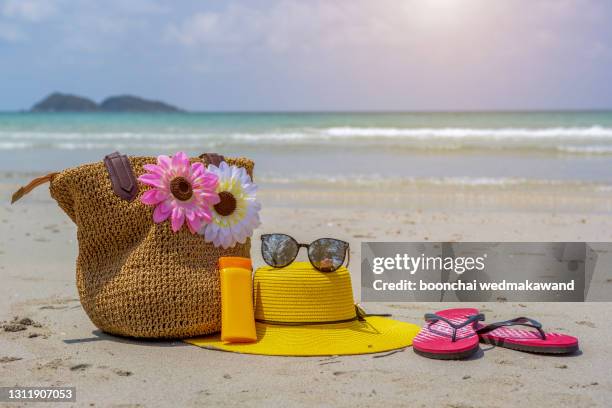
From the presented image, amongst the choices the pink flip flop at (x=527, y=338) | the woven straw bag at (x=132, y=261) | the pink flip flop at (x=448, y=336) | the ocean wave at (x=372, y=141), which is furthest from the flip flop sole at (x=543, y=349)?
the ocean wave at (x=372, y=141)

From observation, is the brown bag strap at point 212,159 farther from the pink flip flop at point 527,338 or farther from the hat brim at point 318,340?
the pink flip flop at point 527,338

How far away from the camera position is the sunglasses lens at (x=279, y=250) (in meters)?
3.63

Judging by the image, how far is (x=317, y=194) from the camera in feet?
32.7

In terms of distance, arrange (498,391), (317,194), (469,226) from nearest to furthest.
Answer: (498,391)
(469,226)
(317,194)

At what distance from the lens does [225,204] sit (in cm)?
375

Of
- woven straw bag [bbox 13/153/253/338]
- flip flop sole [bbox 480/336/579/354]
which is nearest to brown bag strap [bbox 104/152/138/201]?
woven straw bag [bbox 13/153/253/338]

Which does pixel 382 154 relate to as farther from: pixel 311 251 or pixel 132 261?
pixel 132 261

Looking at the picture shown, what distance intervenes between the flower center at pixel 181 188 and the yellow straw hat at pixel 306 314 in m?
0.51

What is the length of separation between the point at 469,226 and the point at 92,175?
4.51 meters

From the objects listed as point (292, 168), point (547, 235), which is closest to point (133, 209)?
point (547, 235)

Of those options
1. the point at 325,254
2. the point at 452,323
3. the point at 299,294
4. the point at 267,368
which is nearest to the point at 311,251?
the point at 325,254

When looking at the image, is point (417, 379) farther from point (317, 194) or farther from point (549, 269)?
point (317, 194)

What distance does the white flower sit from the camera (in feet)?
12.1

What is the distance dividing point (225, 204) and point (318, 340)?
2.64 ft
